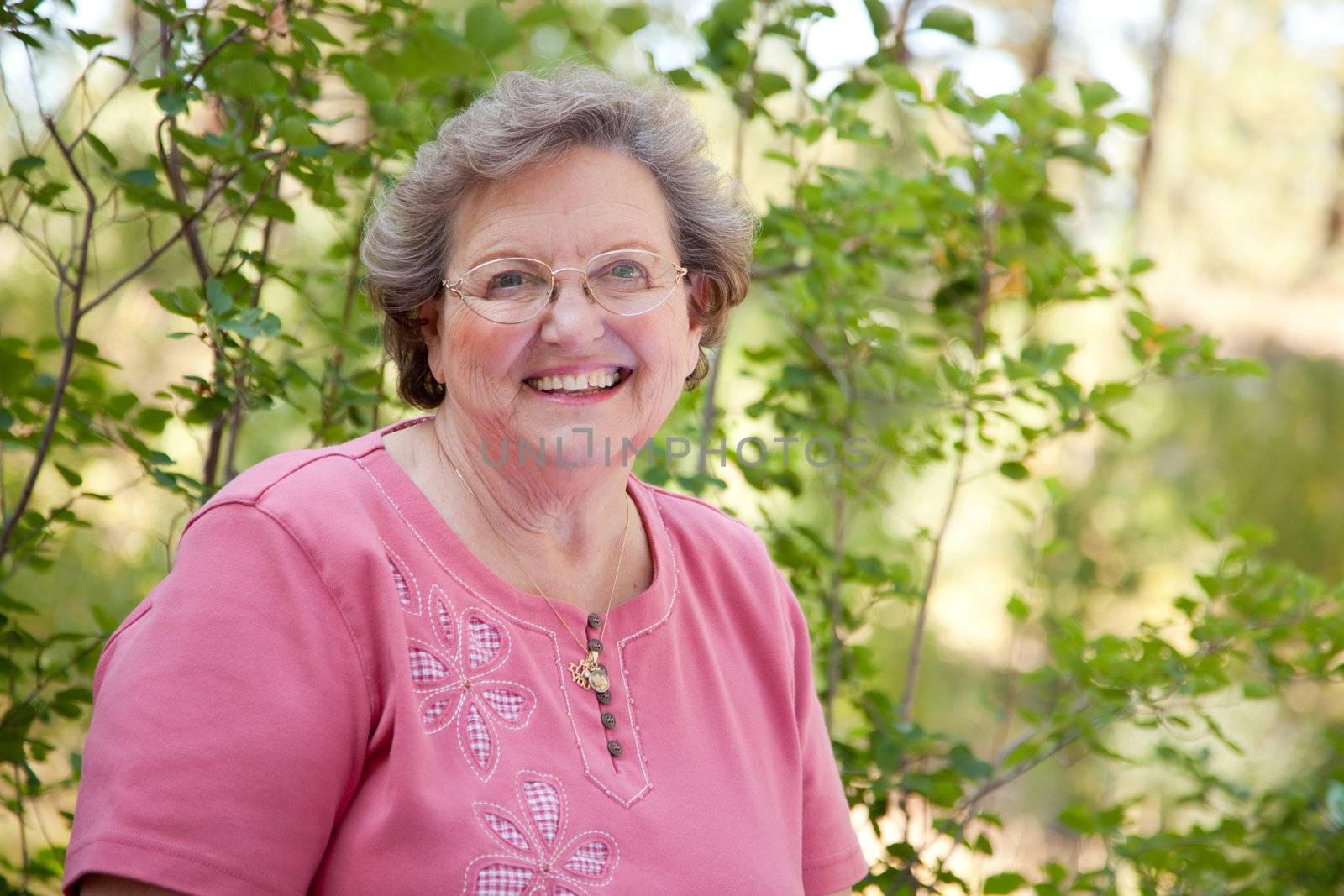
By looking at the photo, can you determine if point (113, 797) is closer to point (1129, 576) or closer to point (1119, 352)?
point (1129, 576)

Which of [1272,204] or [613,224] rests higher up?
[613,224]

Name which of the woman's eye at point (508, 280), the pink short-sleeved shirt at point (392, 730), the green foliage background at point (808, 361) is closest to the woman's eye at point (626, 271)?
the woman's eye at point (508, 280)

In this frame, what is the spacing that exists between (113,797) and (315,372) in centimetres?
233

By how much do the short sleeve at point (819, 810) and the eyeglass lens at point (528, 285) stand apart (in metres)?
0.58

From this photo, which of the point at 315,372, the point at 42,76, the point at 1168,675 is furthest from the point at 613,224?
the point at 42,76

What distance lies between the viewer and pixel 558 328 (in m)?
1.44

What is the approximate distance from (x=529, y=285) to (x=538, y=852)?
69 centimetres

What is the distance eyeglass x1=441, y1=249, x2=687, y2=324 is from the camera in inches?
57.1

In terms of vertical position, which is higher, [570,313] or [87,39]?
[87,39]

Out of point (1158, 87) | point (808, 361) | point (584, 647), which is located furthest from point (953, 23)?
point (1158, 87)

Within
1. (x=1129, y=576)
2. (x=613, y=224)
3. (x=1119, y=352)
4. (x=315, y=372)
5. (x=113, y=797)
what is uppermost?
(x=613, y=224)

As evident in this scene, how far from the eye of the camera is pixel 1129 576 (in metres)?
4.98

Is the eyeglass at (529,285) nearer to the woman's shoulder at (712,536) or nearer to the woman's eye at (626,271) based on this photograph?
the woman's eye at (626,271)

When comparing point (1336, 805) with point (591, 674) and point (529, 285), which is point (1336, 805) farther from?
point (529, 285)
